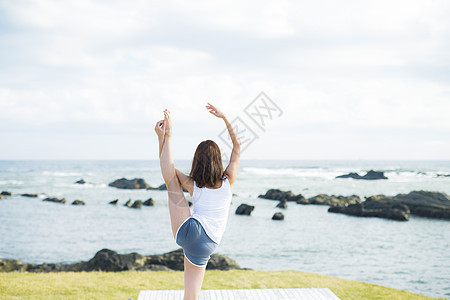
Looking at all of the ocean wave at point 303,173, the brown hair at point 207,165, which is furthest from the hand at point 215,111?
the ocean wave at point 303,173

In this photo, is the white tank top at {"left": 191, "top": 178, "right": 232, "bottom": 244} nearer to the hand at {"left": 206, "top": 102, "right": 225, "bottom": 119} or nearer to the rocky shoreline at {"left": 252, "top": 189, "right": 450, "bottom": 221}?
the hand at {"left": 206, "top": 102, "right": 225, "bottom": 119}

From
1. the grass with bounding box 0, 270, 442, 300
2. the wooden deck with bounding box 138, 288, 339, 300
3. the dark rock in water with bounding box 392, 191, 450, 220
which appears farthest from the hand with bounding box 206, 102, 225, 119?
the dark rock in water with bounding box 392, 191, 450, 220

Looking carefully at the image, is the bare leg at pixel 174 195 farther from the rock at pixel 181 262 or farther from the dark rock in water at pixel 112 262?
the dark rock in water at pixel 112 262

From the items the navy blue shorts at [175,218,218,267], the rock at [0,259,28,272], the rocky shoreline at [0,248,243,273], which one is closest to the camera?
the navy blue shorts at [175,218,218,267]

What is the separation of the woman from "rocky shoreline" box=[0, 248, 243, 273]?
22.4ft

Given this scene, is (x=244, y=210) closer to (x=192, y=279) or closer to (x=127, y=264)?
(x=127, y=264)

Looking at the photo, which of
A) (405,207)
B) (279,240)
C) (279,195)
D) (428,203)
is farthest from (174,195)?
(279,195)

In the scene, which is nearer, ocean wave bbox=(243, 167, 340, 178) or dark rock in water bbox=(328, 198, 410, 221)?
dark rock in water bbox=(328, 198, 410, 221)

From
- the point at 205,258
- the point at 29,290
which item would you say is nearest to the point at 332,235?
the point at 29,290

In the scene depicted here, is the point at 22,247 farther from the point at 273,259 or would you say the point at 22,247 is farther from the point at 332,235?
the point at 332,235

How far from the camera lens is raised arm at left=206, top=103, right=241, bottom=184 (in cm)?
365

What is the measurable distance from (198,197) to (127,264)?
7535 millimetres

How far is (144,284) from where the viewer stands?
7855 mm

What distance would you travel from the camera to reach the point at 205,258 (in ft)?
11.6
